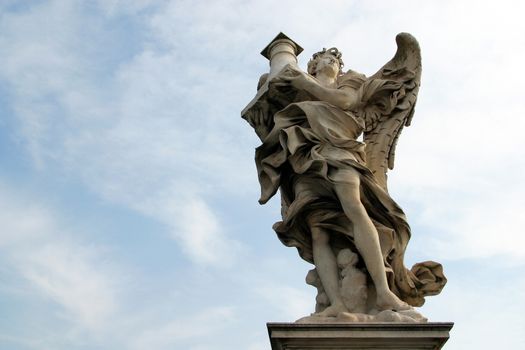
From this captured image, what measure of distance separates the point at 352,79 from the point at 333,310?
2.60 meters

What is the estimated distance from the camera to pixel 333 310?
643 cm

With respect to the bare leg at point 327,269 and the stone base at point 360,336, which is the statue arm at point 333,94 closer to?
the bare leg at point 327,269

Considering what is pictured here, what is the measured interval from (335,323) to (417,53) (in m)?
3.18

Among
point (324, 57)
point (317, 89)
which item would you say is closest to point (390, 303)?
point (317, 89)

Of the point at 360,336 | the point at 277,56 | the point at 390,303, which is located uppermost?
the point at 277,56

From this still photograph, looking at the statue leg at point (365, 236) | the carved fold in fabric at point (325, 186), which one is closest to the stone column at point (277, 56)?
the carved fold in fabric at point (325, 186)

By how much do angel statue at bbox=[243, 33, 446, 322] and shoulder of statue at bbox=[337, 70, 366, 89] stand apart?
11mm

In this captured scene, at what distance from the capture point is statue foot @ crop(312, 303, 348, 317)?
20.9 feet

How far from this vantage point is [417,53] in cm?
769

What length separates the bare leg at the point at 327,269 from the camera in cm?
649

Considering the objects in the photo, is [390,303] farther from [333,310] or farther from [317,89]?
[317,89]

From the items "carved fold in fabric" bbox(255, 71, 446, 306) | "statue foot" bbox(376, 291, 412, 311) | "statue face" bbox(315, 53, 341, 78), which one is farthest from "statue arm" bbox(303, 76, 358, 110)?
"statue foot" bbox(376, 291, 412, 311)

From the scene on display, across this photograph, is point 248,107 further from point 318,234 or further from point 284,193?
point 318,234

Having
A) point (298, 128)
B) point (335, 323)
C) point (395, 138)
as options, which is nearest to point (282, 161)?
point (298, 128)
